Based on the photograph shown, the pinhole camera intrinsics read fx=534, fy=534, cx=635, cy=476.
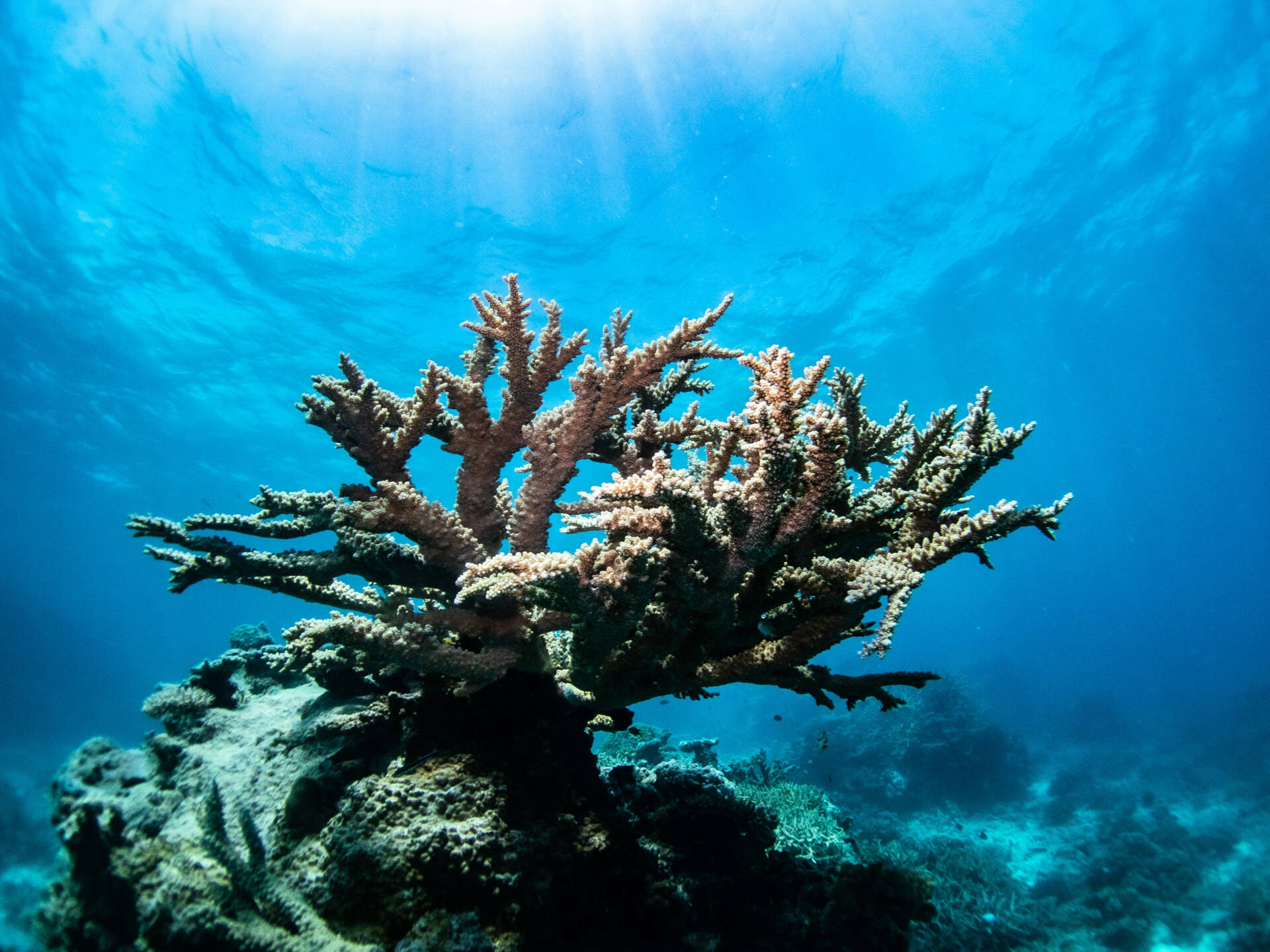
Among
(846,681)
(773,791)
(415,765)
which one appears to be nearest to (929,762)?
(773,791)

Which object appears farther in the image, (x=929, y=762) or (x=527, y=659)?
(x=929, y=762)

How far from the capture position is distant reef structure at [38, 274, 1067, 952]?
7.30 feet

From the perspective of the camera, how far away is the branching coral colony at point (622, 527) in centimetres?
212

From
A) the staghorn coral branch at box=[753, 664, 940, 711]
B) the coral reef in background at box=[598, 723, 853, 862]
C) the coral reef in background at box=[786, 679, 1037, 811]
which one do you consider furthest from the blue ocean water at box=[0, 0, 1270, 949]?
the staghorn coral branch at box=[753, 664, 940, 711]

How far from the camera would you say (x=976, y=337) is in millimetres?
32938

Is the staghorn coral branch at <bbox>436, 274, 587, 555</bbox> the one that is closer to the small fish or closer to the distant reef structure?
the distant reef structure

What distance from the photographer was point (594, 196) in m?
21.4

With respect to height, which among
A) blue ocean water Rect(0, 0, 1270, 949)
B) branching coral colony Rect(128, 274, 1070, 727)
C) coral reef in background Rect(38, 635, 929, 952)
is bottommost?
coral reef in background Rect(38, 635, 929, 952)

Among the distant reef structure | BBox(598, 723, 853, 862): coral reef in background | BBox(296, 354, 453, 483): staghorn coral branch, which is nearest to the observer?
the distant reef structure

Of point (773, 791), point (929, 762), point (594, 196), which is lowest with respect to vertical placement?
point (773, 791)

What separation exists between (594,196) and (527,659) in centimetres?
2214

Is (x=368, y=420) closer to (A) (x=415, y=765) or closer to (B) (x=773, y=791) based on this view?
(A) (x=415, y=765)

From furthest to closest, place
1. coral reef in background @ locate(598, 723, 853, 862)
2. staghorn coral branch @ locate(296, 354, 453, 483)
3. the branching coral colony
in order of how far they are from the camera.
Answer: coral reef in background @ locate(598, 723, 853, 862) < staghorn coral branch @ locate(296, 354, 453, 483) < the branching coral colony

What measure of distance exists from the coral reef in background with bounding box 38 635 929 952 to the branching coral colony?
0.48 m
